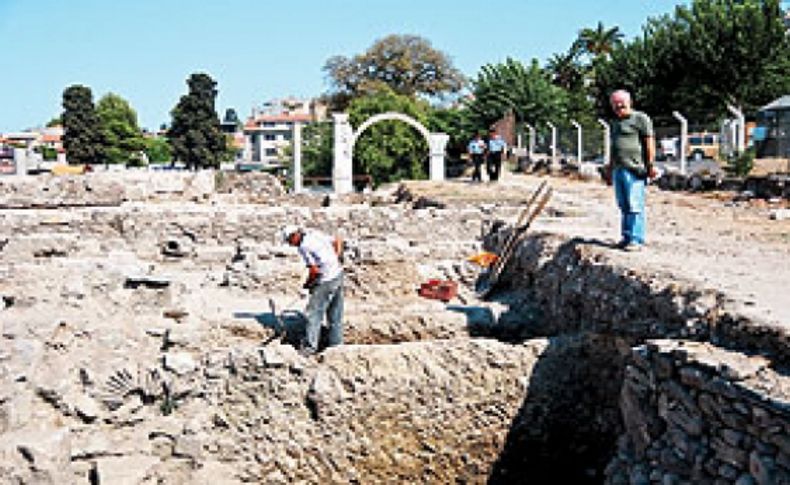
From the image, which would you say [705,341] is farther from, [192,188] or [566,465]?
[192,188]

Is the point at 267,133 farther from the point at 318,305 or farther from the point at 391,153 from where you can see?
the point at 318,305

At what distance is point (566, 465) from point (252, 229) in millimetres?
8628

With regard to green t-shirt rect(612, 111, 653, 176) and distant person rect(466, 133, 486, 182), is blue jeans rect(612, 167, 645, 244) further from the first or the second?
distant person rect(466, 133, 486, 182)

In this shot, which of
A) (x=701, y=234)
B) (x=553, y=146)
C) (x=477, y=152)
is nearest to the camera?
(x=701, y=234)

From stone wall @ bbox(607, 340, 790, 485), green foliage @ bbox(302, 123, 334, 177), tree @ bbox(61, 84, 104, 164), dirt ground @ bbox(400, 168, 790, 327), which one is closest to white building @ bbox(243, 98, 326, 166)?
tree @ bbox(61, 84, 104, 164)

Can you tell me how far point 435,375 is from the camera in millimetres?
6285

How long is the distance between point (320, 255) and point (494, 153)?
1298cm

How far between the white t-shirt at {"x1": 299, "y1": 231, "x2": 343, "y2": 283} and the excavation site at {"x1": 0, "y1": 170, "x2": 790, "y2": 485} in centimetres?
71

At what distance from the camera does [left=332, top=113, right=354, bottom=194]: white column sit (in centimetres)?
2355

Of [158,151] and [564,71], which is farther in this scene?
[158,151]

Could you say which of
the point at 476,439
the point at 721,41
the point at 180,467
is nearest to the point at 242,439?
the point at 180,467

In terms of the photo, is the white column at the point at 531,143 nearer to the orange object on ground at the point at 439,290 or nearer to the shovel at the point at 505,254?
the shovel at the point at 505,254

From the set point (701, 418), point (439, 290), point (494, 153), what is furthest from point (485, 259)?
point (494, 153)

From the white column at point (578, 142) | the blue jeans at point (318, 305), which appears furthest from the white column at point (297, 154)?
the blue jeans at point (318, 305)
